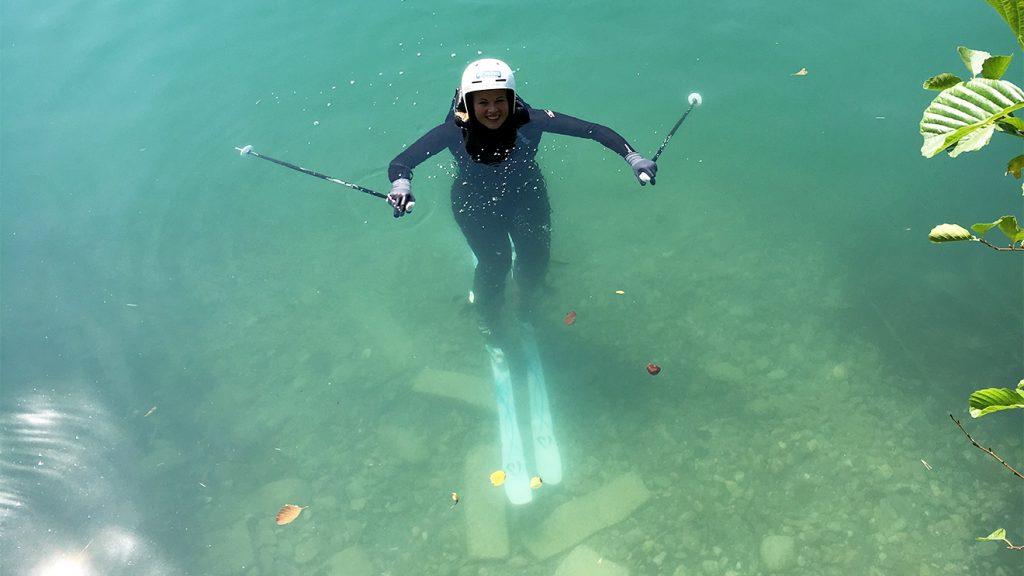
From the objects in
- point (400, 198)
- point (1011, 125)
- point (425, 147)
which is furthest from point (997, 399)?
point (425, 147)

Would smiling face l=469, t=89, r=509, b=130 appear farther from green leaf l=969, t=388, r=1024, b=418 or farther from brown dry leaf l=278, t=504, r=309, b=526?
green leaf l=969, t=388, r=1024, b=418

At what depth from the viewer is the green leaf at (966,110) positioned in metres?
1.10

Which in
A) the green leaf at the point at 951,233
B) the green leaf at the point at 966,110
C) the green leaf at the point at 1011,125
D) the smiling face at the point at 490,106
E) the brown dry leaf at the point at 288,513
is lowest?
the brown dry leaf at the point at 288,513

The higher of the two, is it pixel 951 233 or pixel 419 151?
pixel 951 233

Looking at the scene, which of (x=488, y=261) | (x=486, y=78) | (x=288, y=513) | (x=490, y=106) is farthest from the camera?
(x=488, y=261)

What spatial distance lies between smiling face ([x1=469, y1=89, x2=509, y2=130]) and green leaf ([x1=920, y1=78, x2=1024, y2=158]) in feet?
8.46

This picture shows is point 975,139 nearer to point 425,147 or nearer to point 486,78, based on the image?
point 486,78

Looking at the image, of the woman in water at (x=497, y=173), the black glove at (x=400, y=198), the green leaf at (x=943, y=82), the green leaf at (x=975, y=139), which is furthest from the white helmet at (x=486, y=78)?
the green leaf at (x=975, y=139)

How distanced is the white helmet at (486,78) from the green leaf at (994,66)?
8.27 feet

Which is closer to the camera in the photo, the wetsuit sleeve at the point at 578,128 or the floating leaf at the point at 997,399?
the floating leaf at the point at 997,399

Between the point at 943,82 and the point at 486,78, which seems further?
the point at 486,78

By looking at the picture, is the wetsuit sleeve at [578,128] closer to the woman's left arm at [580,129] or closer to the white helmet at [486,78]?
the woman's left arm at [580,129]

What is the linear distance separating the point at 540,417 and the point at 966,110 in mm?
2994

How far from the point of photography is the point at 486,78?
347 cm
